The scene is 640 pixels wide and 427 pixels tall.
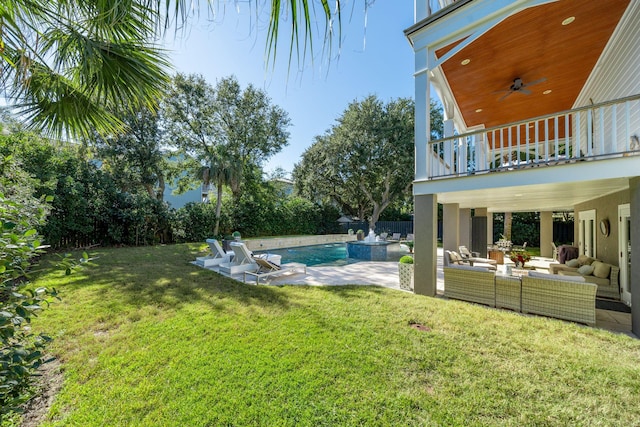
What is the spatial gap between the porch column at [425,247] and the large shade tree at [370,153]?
15.6 metres

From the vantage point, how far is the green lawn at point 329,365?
2.40 m

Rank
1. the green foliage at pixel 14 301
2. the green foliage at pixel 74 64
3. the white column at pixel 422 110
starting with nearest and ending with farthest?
the green foliage at pixel 14 301, the green foliage at pixel 74 64, the white column at pixel 422 110

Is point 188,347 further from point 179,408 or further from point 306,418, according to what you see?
point 306,418

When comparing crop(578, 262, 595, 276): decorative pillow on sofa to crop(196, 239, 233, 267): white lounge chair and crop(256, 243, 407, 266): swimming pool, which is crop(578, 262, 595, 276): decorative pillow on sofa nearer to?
crop(256, 243, 407, 266): swimming pool

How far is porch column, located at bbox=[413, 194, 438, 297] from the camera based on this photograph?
5953mm

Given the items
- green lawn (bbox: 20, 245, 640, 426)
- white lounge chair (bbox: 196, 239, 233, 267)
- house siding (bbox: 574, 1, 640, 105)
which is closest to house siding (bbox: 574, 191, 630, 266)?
house siding (bbox: 574, 1, 640, 105)

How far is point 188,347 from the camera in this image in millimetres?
3516

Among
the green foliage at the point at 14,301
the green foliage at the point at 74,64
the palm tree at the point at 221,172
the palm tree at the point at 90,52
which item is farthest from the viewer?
the palm tree at the point at 221,172

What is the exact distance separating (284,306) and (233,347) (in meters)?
1.71

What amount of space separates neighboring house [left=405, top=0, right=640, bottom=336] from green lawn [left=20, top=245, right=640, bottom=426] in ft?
6.44

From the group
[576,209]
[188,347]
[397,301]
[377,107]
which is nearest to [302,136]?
[377,107]

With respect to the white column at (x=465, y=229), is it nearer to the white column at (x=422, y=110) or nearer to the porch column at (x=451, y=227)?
the porch column at (x=451, y=227)

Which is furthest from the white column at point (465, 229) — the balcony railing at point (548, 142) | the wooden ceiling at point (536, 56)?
the balcony railing at point (548, 142)

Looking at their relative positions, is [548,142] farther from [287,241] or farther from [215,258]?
[287,241]
